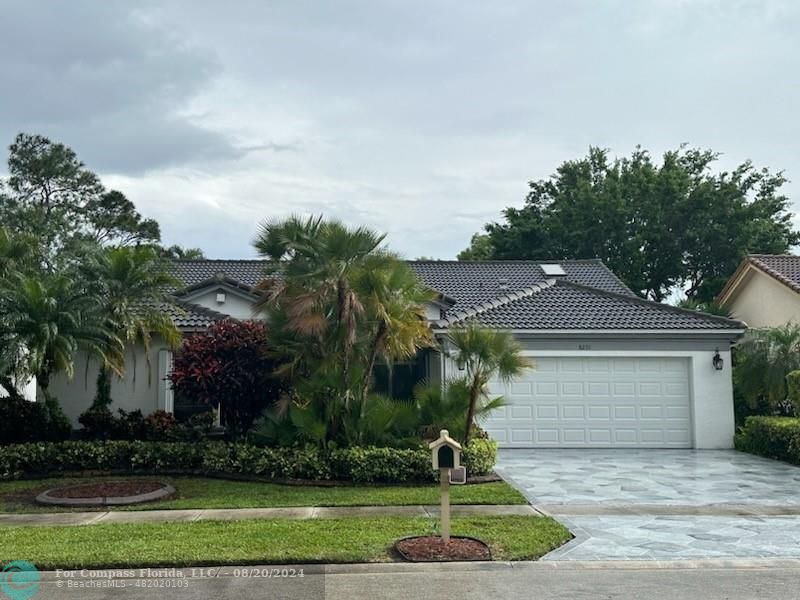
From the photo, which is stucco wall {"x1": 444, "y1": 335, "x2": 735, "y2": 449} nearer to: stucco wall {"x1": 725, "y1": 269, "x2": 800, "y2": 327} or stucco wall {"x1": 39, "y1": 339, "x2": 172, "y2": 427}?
stucco wall {"x1": 725, "y1": 269, "x2": 800, "y2": 327}

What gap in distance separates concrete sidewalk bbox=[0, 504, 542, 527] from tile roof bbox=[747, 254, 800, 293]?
14.6 meters

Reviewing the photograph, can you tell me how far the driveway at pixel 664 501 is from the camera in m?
7.56

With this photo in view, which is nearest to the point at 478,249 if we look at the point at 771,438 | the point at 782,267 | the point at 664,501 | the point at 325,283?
the point at 782,267

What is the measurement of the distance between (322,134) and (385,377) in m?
7.02

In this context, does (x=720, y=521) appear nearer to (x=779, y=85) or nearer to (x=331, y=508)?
(x=331, y=508)

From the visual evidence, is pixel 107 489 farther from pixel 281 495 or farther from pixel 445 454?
pixel 445 454

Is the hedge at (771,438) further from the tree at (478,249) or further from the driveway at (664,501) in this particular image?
the tree at (478,249)

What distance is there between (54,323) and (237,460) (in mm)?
4195

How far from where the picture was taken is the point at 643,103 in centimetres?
1498

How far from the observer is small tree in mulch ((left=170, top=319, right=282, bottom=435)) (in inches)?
489

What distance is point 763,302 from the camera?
72.4 ft

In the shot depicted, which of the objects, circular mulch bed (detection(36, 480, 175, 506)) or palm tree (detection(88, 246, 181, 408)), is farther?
palm tree (detection(88, 246, 181, 408))

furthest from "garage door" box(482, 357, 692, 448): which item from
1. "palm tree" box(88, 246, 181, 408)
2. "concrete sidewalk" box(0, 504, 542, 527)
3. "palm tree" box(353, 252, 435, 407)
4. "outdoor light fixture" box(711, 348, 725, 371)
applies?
"palm tree" box(88, 246, 181, 408)

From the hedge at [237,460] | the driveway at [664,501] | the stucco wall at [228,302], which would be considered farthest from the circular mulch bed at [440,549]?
the stucco wall at [228,302]
